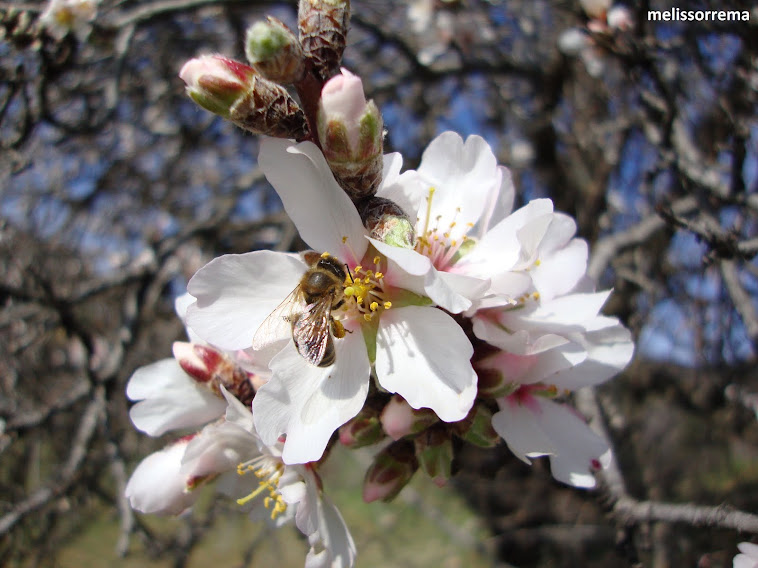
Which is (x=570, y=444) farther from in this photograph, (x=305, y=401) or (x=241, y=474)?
(x=241, y=474)

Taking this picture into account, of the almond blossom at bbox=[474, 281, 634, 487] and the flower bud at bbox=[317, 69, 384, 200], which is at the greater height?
the flower bud at bbox=[317, 69, 384, 200]

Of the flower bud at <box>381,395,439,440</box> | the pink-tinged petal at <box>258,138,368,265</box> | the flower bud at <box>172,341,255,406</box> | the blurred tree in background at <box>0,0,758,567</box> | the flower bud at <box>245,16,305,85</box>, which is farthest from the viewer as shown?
the blurred tree in background at <box>0,0,758,567</box>

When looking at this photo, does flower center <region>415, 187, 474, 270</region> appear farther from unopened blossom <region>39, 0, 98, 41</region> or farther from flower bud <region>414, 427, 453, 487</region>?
unopened blossom <region>39, 0, 98, 41</region>

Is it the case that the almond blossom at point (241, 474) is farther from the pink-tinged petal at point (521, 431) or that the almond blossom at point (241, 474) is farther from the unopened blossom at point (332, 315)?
the pink-tinged petal at point (521, 431)

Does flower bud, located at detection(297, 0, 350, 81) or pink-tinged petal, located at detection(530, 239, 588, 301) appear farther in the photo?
pink-tinged petal, located at detection(530, 239, 588, 301)

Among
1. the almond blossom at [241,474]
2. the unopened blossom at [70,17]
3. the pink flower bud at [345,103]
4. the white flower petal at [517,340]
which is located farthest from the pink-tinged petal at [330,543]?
the unopened blossom at [70,17]

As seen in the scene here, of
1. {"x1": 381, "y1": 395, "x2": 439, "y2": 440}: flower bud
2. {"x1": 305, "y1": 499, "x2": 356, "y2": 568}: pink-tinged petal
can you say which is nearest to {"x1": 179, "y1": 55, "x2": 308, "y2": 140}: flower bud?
{"x1": 381, "y1": 395, "x2": 439, "y2": 440}: flower bud

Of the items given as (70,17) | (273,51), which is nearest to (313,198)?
(273,51)
